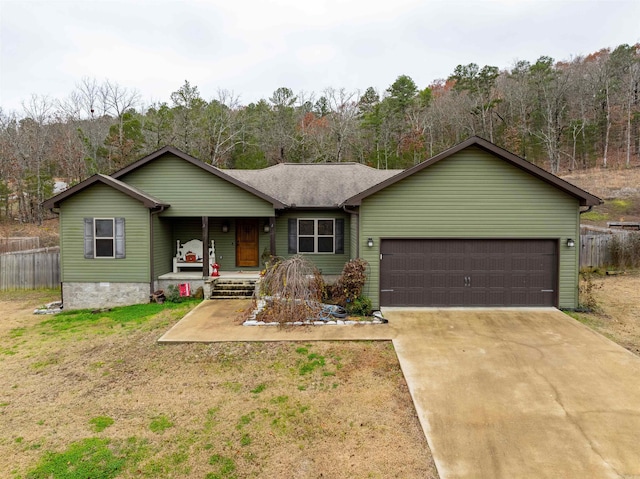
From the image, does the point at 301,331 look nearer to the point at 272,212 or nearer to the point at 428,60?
the point at 272,212

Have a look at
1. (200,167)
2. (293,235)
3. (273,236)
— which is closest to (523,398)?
(273,236)

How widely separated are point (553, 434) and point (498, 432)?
664 millimetres

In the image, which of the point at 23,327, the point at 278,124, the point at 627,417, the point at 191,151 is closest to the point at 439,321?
the point at 627,417

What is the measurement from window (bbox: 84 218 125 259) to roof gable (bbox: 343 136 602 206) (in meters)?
7.23

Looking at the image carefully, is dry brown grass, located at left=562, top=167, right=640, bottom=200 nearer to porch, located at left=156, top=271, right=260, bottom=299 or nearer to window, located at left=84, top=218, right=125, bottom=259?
porch, located at left=156, top=271, right=260, bottom=299

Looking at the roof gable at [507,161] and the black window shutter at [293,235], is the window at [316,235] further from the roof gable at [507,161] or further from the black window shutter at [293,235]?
the roof gable at [507,161]

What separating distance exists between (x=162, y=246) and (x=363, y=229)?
6.85 meters

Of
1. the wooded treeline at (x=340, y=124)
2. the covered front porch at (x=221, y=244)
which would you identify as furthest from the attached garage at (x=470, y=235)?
the wooded treeline at (x=340, y=124)

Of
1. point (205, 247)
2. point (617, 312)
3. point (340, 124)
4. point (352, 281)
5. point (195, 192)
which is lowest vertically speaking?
point (617, 312)

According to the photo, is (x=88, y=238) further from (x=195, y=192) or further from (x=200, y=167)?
(x=200, y=167)

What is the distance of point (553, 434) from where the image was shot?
4547 millimetres

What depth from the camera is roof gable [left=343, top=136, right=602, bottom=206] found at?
9.54 m

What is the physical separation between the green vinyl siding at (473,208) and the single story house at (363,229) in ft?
0.09

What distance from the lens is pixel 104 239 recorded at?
36.9 feet
